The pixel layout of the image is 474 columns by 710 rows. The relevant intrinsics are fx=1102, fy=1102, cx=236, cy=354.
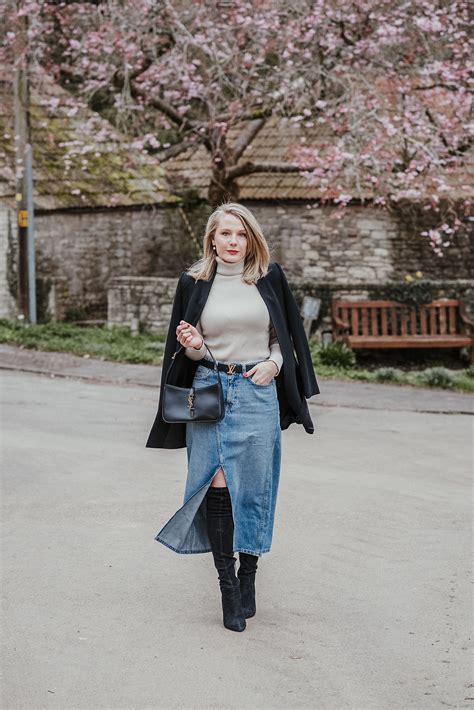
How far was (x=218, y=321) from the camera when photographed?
517 centimetres

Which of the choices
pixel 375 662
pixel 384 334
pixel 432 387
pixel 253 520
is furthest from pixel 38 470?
pixel 384 334

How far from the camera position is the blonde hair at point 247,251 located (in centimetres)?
524

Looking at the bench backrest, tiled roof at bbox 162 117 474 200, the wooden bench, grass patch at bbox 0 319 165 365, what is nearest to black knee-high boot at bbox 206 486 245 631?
grass patch at bbox 0 319 165 365

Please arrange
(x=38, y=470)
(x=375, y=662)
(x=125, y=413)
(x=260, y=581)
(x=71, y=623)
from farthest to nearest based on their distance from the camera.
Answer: (x=125, y=413) → (x=38, y=470) → (x=260, y=581) → (x=71, y=623) → (x=375, y=662)

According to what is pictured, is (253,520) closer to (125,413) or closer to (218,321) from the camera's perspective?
(218,321)

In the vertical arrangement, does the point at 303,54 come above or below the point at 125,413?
above

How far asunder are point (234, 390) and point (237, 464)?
1.14 ft

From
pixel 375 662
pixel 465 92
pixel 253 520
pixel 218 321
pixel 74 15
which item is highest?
pixel 74 15

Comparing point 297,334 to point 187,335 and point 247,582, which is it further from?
point 247,582

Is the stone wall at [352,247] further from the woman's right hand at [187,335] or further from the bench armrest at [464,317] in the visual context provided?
the woman's right hand at [187,335]

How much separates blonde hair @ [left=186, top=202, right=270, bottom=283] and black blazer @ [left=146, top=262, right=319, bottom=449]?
0.04m

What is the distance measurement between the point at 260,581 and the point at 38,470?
3.17 meters

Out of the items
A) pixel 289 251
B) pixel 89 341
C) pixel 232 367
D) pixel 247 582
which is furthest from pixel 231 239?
pixel 289 251

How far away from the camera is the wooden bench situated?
17.5m
